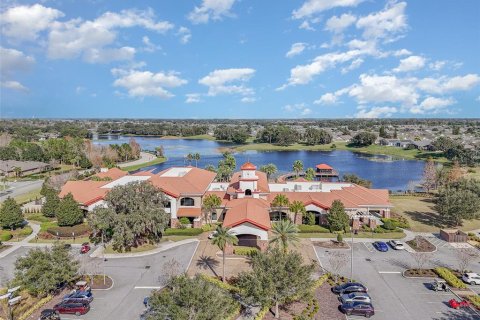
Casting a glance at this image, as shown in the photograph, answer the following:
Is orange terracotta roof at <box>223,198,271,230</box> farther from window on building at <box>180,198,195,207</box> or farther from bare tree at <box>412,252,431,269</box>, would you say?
bare tree at <box>412,252,431,269</box>

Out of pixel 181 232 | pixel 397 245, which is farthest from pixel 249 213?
pixel 397 245

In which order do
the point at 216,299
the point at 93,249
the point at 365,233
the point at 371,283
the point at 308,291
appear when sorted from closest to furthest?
the point at 216,299 → the point at 308,291 → the point at 371,283 → the point at 93,249 → the point at 365,233

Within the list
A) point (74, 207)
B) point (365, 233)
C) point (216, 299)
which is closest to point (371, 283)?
point (365, 233)

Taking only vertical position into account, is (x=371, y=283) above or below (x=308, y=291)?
below

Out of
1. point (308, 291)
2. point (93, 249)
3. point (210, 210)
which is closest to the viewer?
point (308, 291)

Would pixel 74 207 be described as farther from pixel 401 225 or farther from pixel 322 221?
pixel 401 225

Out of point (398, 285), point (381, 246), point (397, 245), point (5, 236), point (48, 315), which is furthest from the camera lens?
point (5, 236)

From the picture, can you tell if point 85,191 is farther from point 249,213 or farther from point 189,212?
point 249,213

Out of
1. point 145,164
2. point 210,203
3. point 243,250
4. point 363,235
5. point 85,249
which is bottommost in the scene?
point 85,249
